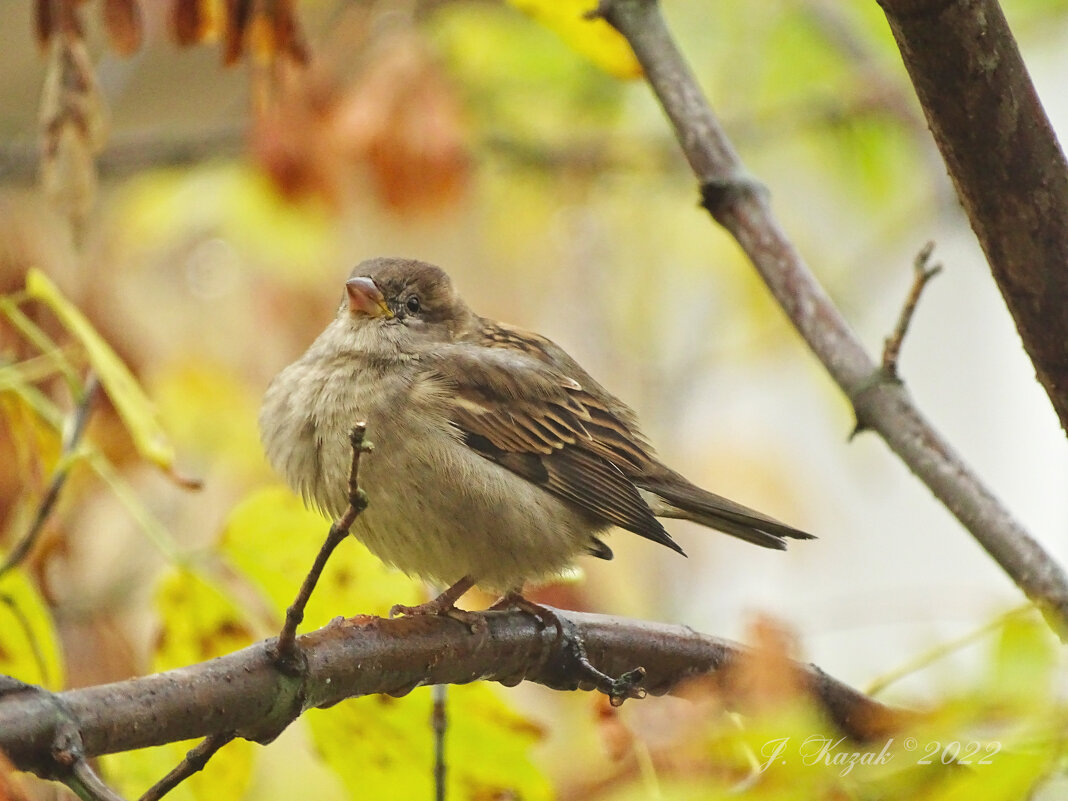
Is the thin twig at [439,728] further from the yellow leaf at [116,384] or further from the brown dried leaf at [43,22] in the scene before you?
the brown dried leaf at [43,22]

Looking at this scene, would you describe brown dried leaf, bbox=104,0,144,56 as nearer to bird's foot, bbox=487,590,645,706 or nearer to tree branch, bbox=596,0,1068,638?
tree branch, bbox=596,0,1068,638

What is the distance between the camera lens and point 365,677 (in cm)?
201

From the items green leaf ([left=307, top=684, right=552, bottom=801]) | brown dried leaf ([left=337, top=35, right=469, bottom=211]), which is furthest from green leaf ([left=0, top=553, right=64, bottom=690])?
brown dried leaf ([left=337, top=35, right=469, bottom=211])

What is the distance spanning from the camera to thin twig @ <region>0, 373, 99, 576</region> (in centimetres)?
223

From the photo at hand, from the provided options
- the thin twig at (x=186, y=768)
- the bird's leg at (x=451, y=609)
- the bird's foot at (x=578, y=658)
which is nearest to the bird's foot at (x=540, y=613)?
the bird's foot at (x=578, y=658)

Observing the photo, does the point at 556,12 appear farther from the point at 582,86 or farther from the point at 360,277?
the point at 582,86

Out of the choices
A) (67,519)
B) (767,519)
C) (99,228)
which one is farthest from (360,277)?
(99,228)

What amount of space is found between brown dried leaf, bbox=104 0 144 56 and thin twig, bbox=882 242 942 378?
64.4 inches

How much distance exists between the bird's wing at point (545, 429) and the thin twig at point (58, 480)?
89 centimetres

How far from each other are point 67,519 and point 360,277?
1.92 metres

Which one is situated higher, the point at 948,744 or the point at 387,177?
the point at 387,177

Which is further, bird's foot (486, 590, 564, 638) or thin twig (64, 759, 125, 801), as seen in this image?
bird's foot (486, 590, 564, 638)

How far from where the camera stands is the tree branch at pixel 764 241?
254 centimetres

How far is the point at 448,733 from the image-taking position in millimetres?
2389
